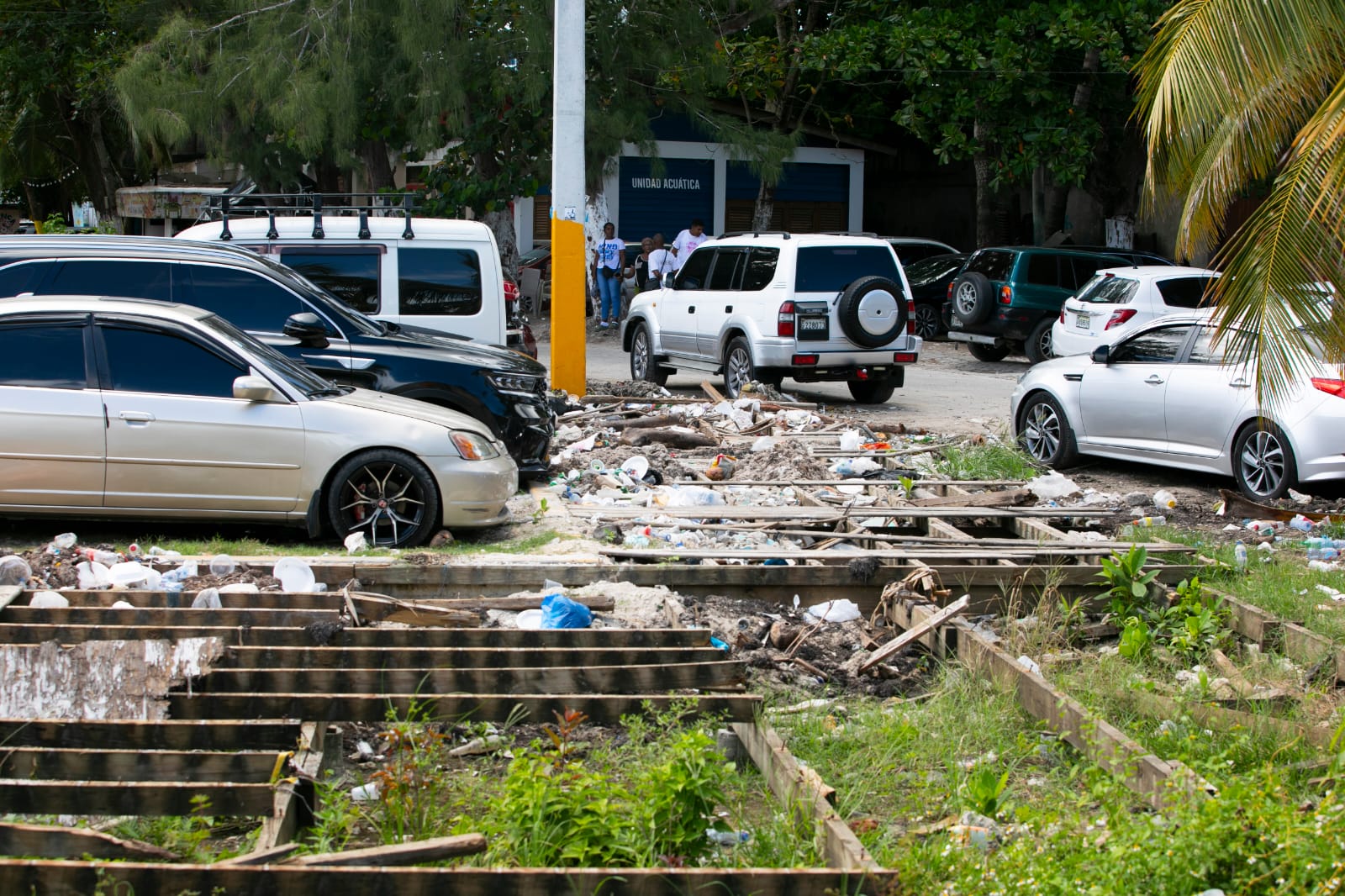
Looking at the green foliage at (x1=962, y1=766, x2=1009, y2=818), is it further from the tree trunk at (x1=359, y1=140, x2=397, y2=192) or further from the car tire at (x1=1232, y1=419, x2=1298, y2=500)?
the tree trunk at (x1=359, y1=140, x2=397, y2=192)

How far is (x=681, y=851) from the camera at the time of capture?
4141 mm

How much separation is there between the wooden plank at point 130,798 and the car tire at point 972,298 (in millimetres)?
19167

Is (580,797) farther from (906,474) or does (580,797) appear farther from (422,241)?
(422,241)

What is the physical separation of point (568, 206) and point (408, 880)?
A: 12731mm

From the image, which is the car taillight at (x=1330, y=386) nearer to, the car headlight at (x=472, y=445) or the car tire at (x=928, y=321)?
the car headlight at (x=472, y=445)

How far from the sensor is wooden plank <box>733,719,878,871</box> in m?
4.12

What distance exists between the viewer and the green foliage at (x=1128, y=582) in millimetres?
7594

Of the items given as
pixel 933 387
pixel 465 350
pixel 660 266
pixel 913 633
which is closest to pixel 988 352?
pixel 933 387

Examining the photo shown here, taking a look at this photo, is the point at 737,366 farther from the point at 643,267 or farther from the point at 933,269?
the point at 643,267

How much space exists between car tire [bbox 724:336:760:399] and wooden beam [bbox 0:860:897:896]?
12.5 m

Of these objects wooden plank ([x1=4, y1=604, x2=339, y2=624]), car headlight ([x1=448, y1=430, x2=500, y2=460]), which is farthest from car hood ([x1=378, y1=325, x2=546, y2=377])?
wooden plank ([x1=4, y1=604, x2=339, y2=624])

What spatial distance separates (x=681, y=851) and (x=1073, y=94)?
2632cm

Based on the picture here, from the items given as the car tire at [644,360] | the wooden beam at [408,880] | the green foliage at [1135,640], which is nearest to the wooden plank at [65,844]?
the wooden beam at [408,880]

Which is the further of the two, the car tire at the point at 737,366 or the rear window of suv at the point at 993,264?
the rear window of suv at the point at 993,264
